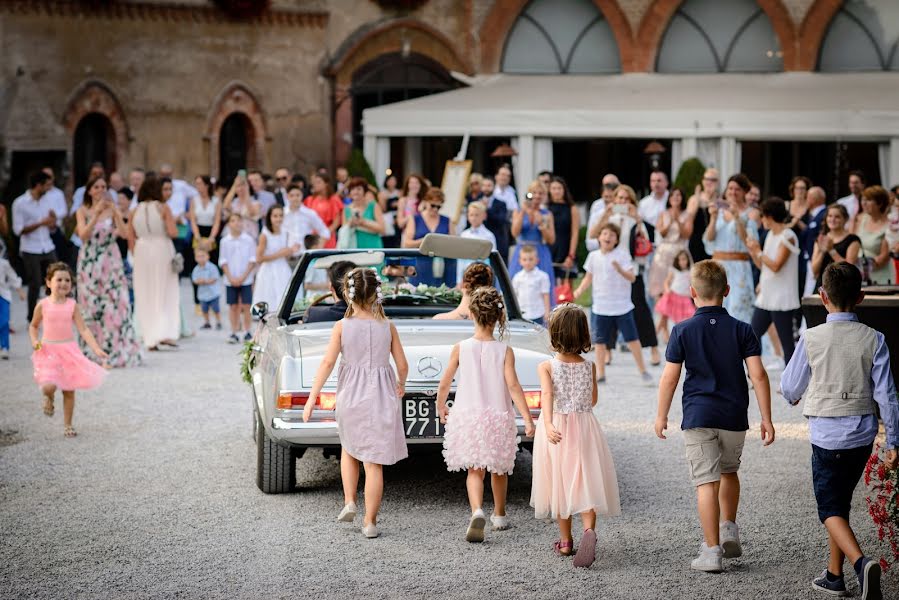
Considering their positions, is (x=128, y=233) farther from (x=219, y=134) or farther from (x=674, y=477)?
(x=219, y=134)

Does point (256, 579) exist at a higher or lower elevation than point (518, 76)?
lower

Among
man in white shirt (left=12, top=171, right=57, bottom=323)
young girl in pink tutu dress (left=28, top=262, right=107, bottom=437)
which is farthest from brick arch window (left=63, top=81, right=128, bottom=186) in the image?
young girl in pink tutu dress (left=28, top=262, right=107, bottom=437)

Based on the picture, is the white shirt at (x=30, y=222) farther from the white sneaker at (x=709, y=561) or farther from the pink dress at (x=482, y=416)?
the white sneaker at (x=709, y=561)

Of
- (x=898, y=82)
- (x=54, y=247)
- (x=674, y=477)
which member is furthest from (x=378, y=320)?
(x=898, y=82)

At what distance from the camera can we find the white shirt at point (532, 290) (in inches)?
488

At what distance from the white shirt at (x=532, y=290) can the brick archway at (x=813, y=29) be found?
17902 mm

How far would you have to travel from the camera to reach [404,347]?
752cm

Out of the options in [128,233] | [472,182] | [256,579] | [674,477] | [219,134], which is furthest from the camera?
[219,134]

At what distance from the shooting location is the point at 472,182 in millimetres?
20344

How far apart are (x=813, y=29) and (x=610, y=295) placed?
18.1 metres

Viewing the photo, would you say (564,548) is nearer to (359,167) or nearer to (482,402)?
(482,402)

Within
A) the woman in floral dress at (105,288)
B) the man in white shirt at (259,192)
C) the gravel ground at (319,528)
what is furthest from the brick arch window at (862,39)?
the gravel ground at (319,528)

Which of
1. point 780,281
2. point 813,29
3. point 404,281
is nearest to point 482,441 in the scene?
point 404,281

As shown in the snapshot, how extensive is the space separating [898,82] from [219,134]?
13.2 metres
